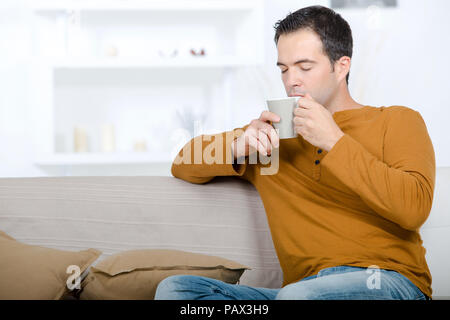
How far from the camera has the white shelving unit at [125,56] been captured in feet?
10.2

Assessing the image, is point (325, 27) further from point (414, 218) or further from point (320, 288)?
point (320, 288)

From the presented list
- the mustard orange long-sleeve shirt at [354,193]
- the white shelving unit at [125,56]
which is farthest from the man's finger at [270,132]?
the white shelving unit at [125,56]

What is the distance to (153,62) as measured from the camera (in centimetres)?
315

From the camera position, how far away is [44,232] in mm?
1472

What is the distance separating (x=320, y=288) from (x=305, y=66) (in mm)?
582

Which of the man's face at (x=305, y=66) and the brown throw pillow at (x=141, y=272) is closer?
the brown throw pillow at (x=141, y=272)

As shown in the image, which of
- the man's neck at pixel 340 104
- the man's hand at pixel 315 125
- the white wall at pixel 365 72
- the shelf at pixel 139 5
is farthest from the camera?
the white wall at pixel 365 72

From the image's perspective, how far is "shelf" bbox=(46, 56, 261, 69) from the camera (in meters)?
3.10

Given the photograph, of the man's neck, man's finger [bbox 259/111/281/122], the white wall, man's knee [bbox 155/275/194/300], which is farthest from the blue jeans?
the white wall

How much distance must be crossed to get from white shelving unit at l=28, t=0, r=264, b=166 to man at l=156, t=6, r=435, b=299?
5.55 feet

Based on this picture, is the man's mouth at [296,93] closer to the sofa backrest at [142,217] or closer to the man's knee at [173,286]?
the sofa backrest at [142,217]

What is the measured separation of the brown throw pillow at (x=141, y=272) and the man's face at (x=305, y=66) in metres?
0.48

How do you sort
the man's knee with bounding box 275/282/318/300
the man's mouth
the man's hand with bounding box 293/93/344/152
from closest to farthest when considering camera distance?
the man's knee with bounding box 275/282/318/300, the man's hand with bounding box 293/93/344/152, the man's mouth

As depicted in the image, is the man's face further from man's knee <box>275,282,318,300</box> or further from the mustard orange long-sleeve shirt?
man's knee <box>275,282,318,300</box>
